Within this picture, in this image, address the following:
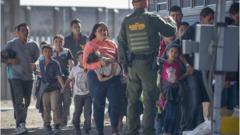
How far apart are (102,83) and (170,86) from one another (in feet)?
3.64

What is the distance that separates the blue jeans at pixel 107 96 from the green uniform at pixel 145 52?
0.72 metres

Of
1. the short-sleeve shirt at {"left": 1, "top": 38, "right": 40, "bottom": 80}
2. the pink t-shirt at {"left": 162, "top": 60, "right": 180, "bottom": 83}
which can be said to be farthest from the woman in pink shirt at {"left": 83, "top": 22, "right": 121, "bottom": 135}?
the short-sleeve shirt at {"left": 1, "top": 38, "right": 40, "bottom": 80}

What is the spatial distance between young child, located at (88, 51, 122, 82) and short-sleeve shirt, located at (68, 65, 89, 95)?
883 millimetres

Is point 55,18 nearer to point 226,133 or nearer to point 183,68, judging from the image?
point 183,68

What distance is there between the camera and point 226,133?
7.88 m

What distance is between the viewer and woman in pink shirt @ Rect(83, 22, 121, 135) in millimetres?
10531

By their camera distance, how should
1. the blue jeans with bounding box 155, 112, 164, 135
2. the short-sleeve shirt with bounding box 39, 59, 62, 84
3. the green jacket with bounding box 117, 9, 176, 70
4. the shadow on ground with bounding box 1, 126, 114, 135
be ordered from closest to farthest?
the green jacket with bounding box 117, 9, 176, 70 → the blue jeans with bounding box 155, 112, 164, 135 → the short-sleeve shirt with bounding box 39, 59, 62, 84 → the shadow on ground with bounding box 1, 126, 114, 135

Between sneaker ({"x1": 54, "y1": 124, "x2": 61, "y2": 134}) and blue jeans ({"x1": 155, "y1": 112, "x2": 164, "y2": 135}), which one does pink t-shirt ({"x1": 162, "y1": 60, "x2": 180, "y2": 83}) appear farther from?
sneaker ({"x1": 54, "y1": 124, "x2": 61, "y2": 134})

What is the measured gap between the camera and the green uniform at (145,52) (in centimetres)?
963

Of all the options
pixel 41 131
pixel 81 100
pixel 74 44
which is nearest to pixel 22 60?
pixel 74 44

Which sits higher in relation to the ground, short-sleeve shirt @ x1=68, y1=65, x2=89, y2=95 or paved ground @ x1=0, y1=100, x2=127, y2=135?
short-sleeve shirt @ x1=68, y1=65, x2=89, y2=95

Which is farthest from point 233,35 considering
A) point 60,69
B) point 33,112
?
point 33,112

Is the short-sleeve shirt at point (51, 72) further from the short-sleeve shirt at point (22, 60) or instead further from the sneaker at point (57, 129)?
the sneaker at point (57, 129)

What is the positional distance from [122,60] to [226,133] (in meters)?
2.39
